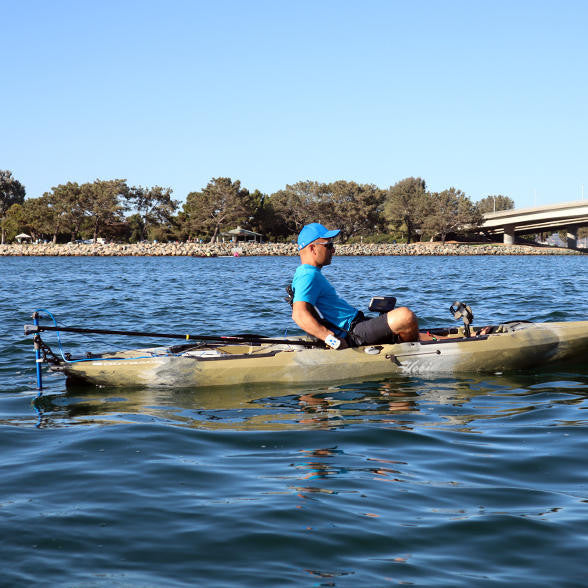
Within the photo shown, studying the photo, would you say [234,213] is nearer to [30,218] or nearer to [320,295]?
[30,218]

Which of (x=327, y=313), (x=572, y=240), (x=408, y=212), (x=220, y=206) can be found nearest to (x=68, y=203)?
(x=220, y=206)

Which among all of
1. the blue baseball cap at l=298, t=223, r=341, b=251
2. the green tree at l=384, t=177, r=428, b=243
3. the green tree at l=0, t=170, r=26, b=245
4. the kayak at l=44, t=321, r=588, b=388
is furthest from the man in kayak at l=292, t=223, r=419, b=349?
the green tree at l=0, t=170, r=26, b=245

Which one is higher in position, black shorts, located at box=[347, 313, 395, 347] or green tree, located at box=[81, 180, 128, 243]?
green tree, located at box=[81, 180, 128, 243]

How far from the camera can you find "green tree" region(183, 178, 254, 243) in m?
95.9

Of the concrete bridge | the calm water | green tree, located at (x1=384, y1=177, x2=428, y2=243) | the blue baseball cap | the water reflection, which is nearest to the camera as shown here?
the calm water

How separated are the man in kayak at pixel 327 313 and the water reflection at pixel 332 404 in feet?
1.81

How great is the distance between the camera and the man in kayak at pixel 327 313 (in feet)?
24.4

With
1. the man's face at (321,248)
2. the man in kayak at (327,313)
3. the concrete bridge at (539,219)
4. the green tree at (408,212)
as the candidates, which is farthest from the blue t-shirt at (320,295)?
the green tree at (408,212)

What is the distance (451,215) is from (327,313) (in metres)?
99.3

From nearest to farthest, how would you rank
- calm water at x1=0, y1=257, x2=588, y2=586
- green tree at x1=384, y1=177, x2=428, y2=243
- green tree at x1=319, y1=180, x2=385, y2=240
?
1. calm water at x1=0, y1=257, x2=588, y2=586
2. green tree at x1=319, y1=180, x2=385, y2=240
3. green tree at x1=384, y1=177, x2=428, y2=243

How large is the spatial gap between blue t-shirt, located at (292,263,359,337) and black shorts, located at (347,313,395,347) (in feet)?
0.30

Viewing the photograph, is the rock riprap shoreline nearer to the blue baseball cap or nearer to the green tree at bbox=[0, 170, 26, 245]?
the green tree at bbox=[0, 170, 26, 245]

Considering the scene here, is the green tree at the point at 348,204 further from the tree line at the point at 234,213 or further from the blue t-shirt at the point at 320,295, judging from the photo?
the blue t-shirt at the point at 320,295

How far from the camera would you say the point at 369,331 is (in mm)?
7906
